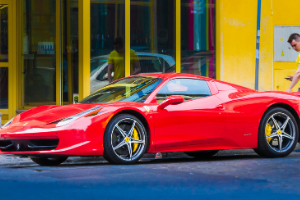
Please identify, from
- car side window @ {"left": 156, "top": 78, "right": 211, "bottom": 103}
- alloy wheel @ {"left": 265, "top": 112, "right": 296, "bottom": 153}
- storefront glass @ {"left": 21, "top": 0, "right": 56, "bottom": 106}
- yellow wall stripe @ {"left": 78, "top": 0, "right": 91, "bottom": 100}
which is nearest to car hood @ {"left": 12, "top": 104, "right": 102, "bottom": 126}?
car side window @ {"left": 156, "top": 78, "right": 211, "bottom": 103}

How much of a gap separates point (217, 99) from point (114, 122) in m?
1.73

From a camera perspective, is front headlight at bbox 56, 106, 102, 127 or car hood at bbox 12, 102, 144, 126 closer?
front headlight at bbox 56, 106, 102, 127

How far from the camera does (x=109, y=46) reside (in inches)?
471

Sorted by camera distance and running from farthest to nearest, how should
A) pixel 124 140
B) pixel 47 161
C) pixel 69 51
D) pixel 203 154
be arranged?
pixel 69 51 → pixel 203 154 → pixel 47 161 → pixel 124 140

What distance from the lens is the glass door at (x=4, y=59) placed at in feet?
38.9

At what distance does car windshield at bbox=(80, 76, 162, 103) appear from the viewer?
702 cm

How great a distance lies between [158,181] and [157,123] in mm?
1562

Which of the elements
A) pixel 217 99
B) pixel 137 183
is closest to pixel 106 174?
pixel 137 183

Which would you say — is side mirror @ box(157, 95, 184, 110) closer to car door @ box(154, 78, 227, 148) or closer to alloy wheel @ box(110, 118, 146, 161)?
car door @ box(154, 78, 227, 148)

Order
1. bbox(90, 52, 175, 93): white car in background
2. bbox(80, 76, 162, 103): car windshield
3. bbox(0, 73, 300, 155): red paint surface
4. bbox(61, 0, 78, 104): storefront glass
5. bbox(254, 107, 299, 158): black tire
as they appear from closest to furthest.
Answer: bbox(0, 73, 300, 155): red paint surface → bbox(80, 76, 162, 103): car windshield → bbox(254, 107, 299, 158): black tire → bbox(90, 52, 175, 93): white car in background → bbox(61, 0, 78, 104): storefront glass

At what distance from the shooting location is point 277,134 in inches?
312

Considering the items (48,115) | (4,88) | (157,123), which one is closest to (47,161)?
(48,115)

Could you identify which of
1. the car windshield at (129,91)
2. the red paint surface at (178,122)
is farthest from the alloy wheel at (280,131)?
the car windshield at (129,91)

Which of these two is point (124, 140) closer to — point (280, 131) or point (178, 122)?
point (178, 122)
